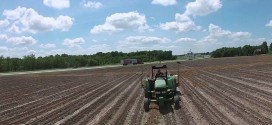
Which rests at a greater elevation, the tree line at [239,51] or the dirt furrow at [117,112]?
the tree line at [239,51]

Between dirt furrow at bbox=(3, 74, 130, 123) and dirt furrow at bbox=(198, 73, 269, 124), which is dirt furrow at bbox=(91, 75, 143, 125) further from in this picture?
dirt furrow at bbox=(198, 73, 269, 124)

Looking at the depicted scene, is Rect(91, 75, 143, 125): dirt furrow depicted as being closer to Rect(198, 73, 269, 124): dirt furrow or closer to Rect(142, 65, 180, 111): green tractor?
Rect(142, 65, 180, 111): green tractor

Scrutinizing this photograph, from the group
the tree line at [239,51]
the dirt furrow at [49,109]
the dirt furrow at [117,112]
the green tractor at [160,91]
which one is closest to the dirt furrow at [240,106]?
the green tractor at [160,91]

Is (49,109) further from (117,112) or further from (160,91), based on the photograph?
(160,91)

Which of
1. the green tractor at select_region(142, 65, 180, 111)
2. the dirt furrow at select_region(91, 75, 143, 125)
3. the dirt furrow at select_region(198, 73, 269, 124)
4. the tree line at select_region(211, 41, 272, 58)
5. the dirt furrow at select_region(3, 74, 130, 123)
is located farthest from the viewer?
the tree line at select_region(211, 41, 272, 58)

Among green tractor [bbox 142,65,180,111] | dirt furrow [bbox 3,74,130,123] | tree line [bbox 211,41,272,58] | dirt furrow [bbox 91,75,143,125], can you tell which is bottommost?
dirt furrow [bbox 3,74,130,123]

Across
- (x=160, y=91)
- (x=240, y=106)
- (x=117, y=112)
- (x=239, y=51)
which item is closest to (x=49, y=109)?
(x=117, y=112)

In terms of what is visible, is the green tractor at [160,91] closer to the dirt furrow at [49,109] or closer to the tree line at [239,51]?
the dirt furrow at [49,109]

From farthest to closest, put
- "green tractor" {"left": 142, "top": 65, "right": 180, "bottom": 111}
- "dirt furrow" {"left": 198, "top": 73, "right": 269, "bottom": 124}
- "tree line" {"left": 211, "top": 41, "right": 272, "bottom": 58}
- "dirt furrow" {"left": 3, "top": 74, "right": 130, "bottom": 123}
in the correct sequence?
"tree line" {"left": 211, "top": 41, "right": 272, "bottom": 58} < "green tractor" {"left": 142, "top": 65, "right": 180, "bottom": 111} < "dirt furrow" {"left": 3, "top": 74, "right": 130, "bottom": 123} < "dirt furrow" {"left": 198, "top": 73, "right": 269, "bottom": 124}

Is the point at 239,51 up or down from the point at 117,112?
up

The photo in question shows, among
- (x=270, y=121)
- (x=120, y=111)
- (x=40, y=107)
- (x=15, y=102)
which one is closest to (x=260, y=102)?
(x=270, y=121)

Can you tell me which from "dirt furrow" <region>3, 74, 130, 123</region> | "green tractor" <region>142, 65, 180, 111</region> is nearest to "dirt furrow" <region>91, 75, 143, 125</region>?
"green tractor" <region>142, 65, 180, 111</region>

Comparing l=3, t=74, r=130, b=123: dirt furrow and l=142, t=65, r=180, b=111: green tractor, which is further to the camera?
l=142, t=65, r=180, b=111: green tractor

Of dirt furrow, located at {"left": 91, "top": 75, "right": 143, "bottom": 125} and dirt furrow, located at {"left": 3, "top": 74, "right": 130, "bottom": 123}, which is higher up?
dirt furrow, located at {"left": 91, "top": 75, "right": 143, "bottom": 125}
